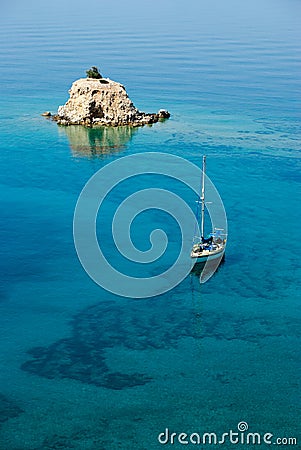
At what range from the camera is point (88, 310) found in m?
56.1

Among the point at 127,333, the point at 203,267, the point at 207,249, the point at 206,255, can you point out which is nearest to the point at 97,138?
the point at 207,249

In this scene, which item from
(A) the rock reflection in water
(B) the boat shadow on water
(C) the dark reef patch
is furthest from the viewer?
(A) the rock reflection in water

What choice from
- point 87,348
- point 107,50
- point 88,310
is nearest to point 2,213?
point 88,310

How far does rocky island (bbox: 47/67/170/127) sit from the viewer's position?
368 ft

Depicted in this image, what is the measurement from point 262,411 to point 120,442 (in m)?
11.3

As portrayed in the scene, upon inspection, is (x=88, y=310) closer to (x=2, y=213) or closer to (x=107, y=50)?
(x=2, y=213)

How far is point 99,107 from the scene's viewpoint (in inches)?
4488

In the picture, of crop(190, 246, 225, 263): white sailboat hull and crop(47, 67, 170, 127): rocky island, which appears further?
crop(47, 67, 170, 127): rocky island

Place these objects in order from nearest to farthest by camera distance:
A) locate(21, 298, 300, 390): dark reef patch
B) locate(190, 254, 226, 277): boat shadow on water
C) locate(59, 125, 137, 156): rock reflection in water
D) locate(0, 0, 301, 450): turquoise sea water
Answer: locate(0, 0, 301, 450): turquoise sea water → locate(21, 298, 300, 390): dark reef patch → locate(190, 254, 226, 277): boat shadow on water → locate(59, 125, 137, 156): rock reflection in water

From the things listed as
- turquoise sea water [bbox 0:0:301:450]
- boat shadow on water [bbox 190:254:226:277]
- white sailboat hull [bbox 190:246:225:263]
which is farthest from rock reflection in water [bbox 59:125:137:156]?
boat shadow on water [bbox 190:254:226:277]

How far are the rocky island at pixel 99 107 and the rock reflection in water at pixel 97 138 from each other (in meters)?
1.83

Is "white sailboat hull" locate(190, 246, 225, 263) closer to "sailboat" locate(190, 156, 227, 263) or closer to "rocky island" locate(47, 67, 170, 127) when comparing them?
"sailboat" locate(190, 156, 227, 263)

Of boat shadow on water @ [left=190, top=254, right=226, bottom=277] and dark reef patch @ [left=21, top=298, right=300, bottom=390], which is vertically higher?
boat shadow on water @ [left=190, top=254, right=226, bottom=277]

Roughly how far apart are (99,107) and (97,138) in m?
9.29
